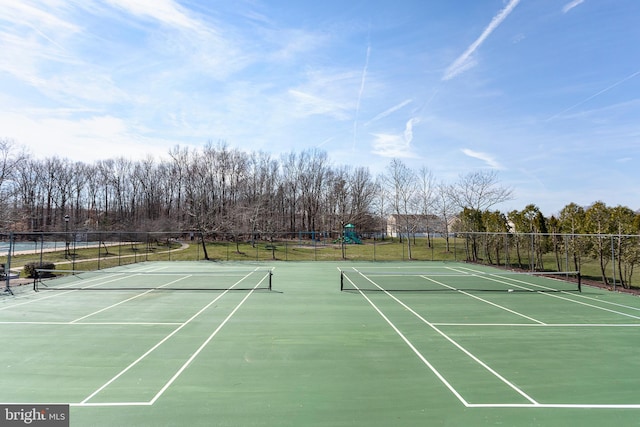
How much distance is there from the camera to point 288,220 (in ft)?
234

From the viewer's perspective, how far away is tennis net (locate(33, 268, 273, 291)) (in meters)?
18.1

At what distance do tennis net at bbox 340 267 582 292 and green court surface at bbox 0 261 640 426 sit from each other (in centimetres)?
255

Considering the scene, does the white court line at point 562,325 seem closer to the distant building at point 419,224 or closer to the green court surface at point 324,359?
the green court surface at point 324,359

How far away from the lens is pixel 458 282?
20906 mm

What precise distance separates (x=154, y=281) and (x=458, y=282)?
59.5 feet

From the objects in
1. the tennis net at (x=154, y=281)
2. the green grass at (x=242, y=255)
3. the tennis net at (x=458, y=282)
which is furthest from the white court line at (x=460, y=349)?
the green grass at (x=242, y=255)

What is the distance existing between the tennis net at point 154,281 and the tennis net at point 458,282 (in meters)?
5.83

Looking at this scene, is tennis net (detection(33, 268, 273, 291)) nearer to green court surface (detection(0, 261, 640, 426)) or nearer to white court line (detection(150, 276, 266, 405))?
green court surface (detection(0, 261, 640, 426))

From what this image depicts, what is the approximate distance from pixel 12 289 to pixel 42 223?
56183mm

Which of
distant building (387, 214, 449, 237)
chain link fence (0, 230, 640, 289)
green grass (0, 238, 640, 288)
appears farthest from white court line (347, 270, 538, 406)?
distant building (387, 214, 449, 237)

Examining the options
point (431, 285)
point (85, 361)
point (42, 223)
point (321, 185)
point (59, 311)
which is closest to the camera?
point (85, 361)

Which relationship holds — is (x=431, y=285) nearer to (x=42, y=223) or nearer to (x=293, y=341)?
(x=293, y=341)

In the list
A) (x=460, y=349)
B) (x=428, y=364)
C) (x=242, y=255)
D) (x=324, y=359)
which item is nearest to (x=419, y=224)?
(x=242, y=255)

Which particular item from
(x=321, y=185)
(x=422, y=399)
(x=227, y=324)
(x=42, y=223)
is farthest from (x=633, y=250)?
(x=42, y=223)
